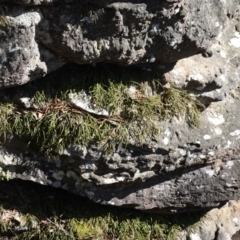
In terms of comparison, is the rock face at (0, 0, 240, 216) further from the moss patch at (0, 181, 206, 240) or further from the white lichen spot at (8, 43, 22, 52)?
the moss patch at (0, 181, 206, 240)

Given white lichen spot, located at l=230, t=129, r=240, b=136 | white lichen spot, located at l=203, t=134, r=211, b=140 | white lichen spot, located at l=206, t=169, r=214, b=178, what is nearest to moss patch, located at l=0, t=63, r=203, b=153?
white lichen spot, located at l=203, t=134, r=211, b=140

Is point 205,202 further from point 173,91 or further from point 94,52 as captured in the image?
point 94,52

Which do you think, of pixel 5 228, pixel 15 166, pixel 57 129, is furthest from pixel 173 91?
pixel 5 228

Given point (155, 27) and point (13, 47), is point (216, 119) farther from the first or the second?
point (13, 47)

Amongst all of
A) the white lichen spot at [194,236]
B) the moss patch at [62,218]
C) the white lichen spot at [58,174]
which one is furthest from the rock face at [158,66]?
the white lichen spot at [194,236]

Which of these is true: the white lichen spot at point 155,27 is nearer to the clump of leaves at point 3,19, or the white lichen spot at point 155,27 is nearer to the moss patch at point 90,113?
the moss patch at point 90,113
